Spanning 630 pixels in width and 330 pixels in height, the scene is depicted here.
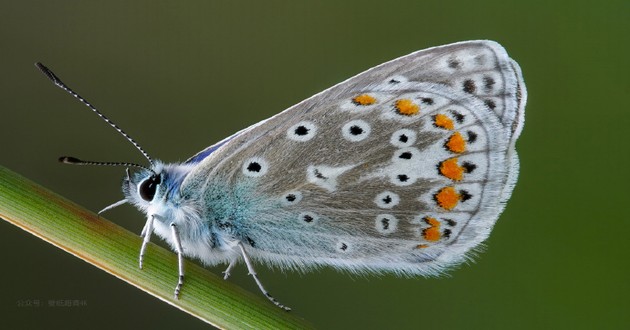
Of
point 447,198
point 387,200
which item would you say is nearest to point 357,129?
point 387,200

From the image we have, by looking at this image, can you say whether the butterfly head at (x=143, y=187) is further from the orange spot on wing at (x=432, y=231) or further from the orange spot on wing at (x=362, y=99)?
the orange spot on wing at (x=432, y=231)

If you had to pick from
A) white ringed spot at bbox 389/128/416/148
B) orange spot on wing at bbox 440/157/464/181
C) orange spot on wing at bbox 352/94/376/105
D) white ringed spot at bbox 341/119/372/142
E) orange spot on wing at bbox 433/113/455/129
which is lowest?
orange spot on wing at bbox 440/157/464/181

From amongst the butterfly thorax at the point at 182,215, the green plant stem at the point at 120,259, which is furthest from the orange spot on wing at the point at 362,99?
the green plant stem at the point at 120,259

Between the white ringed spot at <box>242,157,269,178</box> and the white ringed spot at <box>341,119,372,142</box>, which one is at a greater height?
the white ringed spot at <box>341,119,372,142</box>

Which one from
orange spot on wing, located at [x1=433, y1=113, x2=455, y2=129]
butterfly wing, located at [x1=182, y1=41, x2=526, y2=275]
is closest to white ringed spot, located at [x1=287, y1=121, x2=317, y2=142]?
butterfly wing, located at [x1=182, y1=41, x2=526, y2=275]

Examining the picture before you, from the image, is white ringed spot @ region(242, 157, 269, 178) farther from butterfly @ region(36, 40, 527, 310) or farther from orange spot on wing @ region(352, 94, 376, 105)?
orange spot on wing @ region(352, 94, 376, 105)

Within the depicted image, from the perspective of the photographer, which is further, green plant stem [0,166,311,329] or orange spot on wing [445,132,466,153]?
orange spot on wing [445,132,466,153]

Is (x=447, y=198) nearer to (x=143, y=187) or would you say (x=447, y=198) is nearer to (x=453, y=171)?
(x=453, y=171)
